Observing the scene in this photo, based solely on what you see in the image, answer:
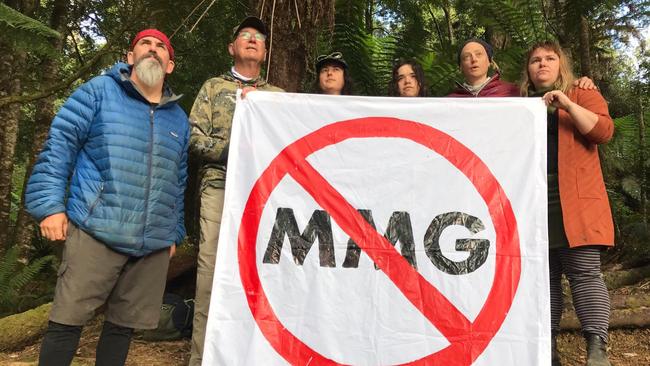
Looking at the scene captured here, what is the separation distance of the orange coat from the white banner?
12 cm

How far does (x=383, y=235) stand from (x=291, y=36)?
5.80 feet

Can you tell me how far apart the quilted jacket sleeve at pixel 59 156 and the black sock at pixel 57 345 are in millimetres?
479

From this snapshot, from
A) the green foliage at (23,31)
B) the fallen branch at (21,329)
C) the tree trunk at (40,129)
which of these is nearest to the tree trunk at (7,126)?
the tree trunk at (40,129)

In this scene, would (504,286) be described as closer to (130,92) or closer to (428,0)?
(130,92)

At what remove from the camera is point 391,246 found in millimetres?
2336

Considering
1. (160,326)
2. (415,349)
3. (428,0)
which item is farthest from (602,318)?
(428,0)

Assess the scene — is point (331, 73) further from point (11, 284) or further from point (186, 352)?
point (11, 284)

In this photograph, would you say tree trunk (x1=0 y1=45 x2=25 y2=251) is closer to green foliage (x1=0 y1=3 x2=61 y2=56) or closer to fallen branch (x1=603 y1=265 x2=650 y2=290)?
green foliage (x1=0 y1=3 x2=61 y2=56)

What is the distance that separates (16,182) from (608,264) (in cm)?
1032

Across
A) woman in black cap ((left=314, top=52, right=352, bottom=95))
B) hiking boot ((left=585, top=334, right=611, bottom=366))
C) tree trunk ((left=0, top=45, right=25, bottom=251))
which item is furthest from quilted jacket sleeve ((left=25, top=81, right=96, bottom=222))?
tree trunk ((left=0, top=45, right=25, bottom=251))

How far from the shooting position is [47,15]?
7402mm

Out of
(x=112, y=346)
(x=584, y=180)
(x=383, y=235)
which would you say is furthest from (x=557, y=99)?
(x=112, y=346)

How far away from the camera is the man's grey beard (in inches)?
92.2

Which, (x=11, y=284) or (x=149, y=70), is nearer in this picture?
(x=149, y=70)
